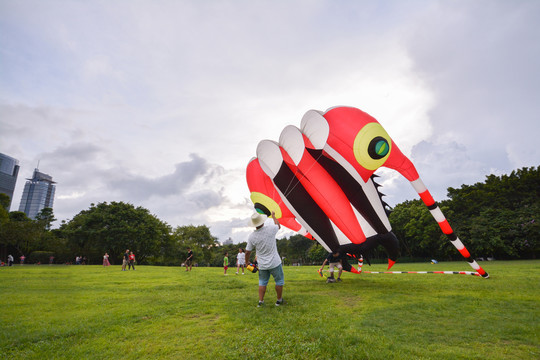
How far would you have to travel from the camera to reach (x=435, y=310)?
5473 mm

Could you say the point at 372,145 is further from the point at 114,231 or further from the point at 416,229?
the point at 114,231

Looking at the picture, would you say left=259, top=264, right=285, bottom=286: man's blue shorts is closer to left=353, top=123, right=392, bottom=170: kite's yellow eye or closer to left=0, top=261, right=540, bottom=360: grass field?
left=0, top=261, right=540, bottom=360: grass field

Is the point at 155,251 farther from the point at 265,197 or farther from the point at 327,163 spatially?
the point at 327,163

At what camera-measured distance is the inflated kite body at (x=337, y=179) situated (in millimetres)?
7383

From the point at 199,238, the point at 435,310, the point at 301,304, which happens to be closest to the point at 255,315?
the point at 301,304

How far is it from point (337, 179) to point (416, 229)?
126ft

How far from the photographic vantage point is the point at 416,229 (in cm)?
4078

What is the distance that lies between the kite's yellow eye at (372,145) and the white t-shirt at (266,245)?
310cm

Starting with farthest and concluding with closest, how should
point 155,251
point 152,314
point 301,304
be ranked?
1. point 155,251
2. point 301,304
3. point 152,314

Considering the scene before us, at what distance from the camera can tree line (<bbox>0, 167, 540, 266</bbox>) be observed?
3397cm

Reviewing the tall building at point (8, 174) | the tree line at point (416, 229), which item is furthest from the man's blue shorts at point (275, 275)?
the tall building at point (8, 174)

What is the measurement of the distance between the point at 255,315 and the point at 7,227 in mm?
48724

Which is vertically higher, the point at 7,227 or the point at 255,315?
the point at 7,227

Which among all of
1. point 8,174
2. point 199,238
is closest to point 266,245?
point 199,238
